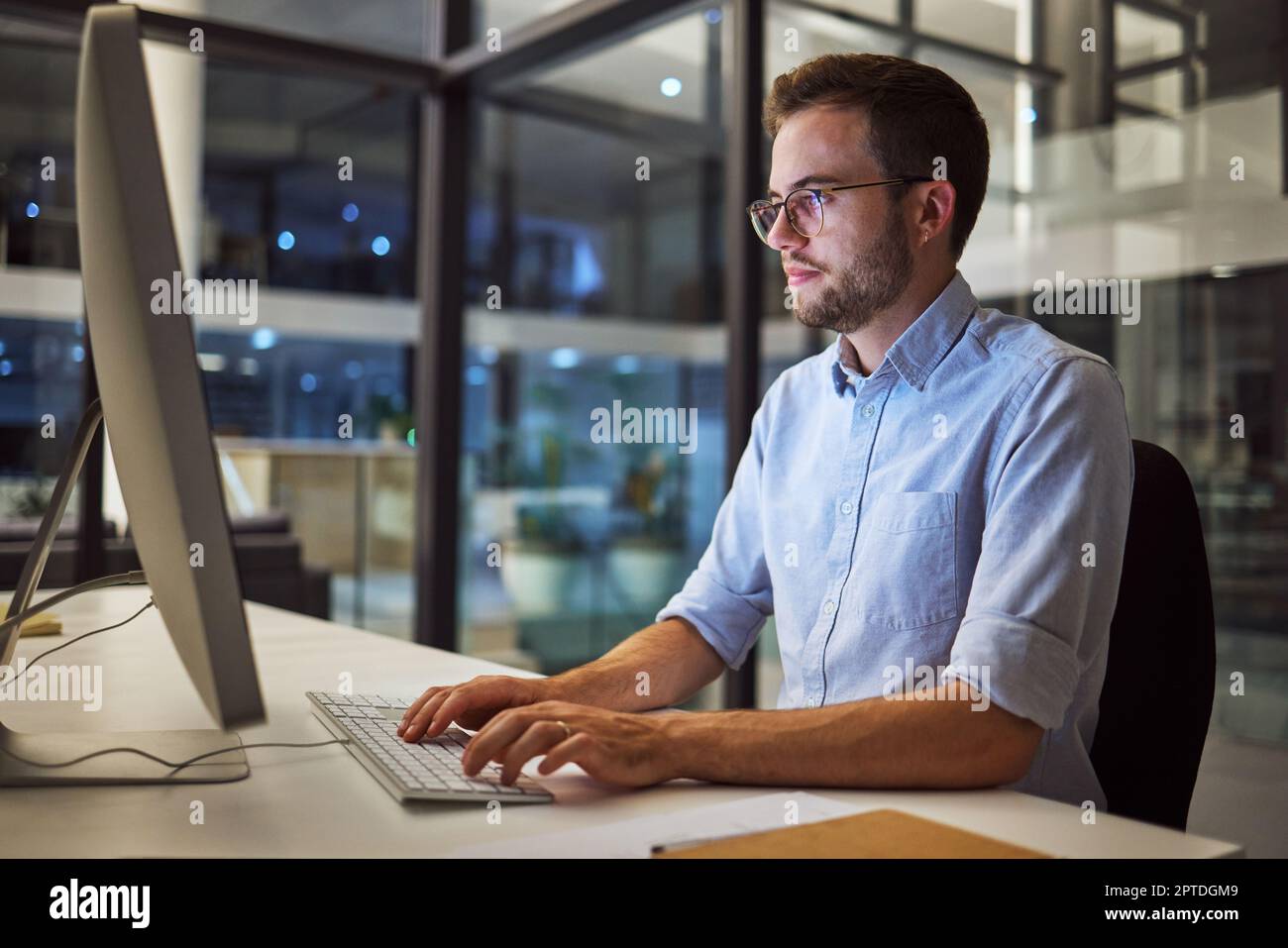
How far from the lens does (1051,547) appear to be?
109cm

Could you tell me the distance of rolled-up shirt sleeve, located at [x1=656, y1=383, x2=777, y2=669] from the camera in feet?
5.09

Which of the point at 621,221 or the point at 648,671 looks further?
the point at 621,221

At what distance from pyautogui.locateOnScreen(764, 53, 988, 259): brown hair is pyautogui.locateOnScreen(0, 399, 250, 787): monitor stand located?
37.6 inches

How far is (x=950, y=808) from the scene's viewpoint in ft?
3.03

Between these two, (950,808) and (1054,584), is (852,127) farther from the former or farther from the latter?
(950,808)

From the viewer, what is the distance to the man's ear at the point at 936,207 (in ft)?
4.84

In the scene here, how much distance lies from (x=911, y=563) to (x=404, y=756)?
0.62m

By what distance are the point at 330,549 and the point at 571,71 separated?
6.52ft

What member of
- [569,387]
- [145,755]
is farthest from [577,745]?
[569,387]

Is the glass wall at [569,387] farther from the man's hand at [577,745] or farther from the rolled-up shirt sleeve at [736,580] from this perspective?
the man's hand at [577,745]

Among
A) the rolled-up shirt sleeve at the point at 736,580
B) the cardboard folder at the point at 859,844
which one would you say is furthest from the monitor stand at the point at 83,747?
the rolled-up shirt sleeve at the point at 736,580

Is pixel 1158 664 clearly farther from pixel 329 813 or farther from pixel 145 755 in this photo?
pixel 145 755

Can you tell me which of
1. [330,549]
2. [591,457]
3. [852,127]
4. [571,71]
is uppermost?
[571,71]
